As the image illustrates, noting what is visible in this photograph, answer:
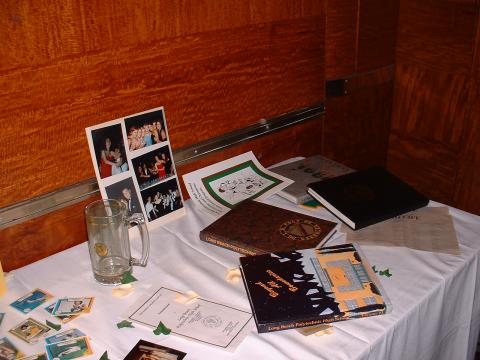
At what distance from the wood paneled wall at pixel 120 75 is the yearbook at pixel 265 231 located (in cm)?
26

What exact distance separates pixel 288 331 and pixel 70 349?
0.36 metres

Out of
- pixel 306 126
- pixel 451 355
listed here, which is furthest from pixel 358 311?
pixel 306 126

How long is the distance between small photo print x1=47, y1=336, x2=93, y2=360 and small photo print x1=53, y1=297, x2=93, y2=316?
79 mm

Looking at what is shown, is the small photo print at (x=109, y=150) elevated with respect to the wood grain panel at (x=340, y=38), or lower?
lower

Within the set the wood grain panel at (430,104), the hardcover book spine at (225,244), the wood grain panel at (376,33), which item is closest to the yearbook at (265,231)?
the hardcover book spine at (225,244)

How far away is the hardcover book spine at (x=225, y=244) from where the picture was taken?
1114mm

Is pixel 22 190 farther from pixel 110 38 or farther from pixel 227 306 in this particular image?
pixel 227 306

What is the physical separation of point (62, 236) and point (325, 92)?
0.92 m

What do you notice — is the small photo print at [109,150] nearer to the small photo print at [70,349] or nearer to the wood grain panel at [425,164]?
the small photo print at [70,349]

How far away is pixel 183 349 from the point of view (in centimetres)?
87

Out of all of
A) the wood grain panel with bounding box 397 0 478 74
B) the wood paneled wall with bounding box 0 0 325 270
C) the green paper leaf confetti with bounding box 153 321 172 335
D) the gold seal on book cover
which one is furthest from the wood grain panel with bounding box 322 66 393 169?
the green paper leaf confetti with bounding box 153 321 172 335

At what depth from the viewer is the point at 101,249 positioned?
1.06 m

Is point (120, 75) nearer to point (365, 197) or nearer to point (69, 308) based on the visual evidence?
point (69, 308)

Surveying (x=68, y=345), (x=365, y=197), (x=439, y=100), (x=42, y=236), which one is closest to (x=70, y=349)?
(x=68, y=345)
